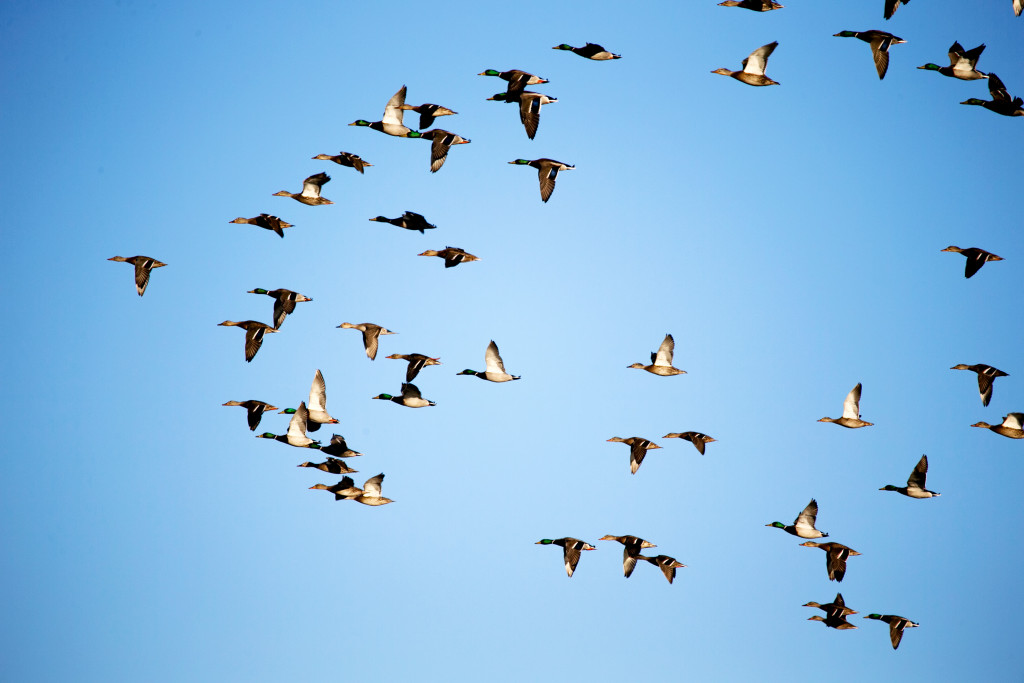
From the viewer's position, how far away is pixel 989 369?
37781 mm

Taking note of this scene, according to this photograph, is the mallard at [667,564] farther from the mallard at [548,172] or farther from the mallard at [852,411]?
the mallard at [548,172]

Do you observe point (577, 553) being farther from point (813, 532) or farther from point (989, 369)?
point (989, 369)

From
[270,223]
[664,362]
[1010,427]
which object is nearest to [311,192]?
[270,223]

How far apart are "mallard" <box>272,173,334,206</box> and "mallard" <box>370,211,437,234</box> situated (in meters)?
1.79

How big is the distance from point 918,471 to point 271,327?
19041 mm

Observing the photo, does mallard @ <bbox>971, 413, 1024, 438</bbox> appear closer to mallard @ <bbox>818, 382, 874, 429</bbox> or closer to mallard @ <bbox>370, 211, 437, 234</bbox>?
mallard @ <bbox>818, 382, 874, 429</bbox>

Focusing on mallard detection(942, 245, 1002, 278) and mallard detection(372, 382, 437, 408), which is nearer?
mallard detection(942, 245, 1002, 278)

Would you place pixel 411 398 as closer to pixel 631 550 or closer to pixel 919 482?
pixel 631 550

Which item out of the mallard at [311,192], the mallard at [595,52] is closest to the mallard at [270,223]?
the mallard at [311,192]

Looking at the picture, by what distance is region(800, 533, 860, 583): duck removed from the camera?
36250 millimetres

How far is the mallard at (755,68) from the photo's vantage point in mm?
34594

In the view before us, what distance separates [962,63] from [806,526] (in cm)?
1358

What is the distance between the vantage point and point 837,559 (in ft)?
119

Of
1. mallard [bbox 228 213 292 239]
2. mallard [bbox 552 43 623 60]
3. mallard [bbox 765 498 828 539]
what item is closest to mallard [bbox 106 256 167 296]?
mallard [bbox 228 213 292 239]
